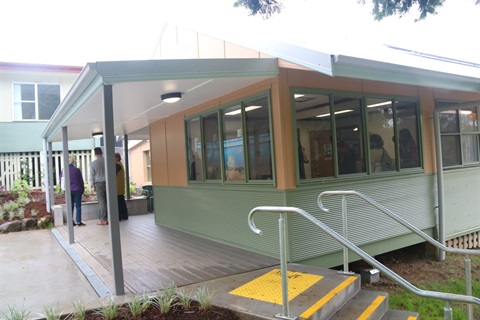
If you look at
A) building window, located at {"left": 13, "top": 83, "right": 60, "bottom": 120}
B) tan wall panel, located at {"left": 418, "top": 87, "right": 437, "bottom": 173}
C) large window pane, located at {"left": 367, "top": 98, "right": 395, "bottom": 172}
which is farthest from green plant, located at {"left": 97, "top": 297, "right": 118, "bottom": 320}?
building window, located at {"left": 13, "top": 83, "right": 60, "bottom": 120}

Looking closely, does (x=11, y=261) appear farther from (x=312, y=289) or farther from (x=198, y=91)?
(x=312, y=289)

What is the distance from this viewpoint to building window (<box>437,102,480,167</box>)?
7699 mm

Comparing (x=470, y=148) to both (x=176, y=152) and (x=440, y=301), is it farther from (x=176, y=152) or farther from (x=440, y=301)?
(x=176, y=152)

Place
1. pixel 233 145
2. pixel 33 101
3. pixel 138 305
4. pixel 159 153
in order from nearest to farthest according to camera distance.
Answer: pixel 138 305 < pixel 233 145 < pixel 159 153 < pixel 33 101

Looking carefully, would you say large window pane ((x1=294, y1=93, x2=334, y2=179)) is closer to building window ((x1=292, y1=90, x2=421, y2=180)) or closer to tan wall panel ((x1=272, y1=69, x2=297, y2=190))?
building window ((x1=292, y1=90, x2=421, y2=180))

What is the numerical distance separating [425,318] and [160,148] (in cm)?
651

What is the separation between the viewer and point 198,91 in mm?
5707

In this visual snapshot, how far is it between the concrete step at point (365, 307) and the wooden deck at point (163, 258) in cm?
133

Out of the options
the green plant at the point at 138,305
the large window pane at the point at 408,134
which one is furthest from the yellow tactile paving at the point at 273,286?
the large window pane at the point at 408,134

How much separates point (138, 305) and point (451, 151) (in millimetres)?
7068

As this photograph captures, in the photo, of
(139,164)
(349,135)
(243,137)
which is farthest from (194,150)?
(139,164)

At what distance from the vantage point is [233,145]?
6.20 m

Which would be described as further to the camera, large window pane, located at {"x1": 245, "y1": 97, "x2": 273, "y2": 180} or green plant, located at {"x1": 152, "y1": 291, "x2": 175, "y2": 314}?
large window pane, located at {"x1": 245, "y1": 97, "x2": 273, "y2": 180}

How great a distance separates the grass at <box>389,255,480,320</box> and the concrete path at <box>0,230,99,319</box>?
4113mm
